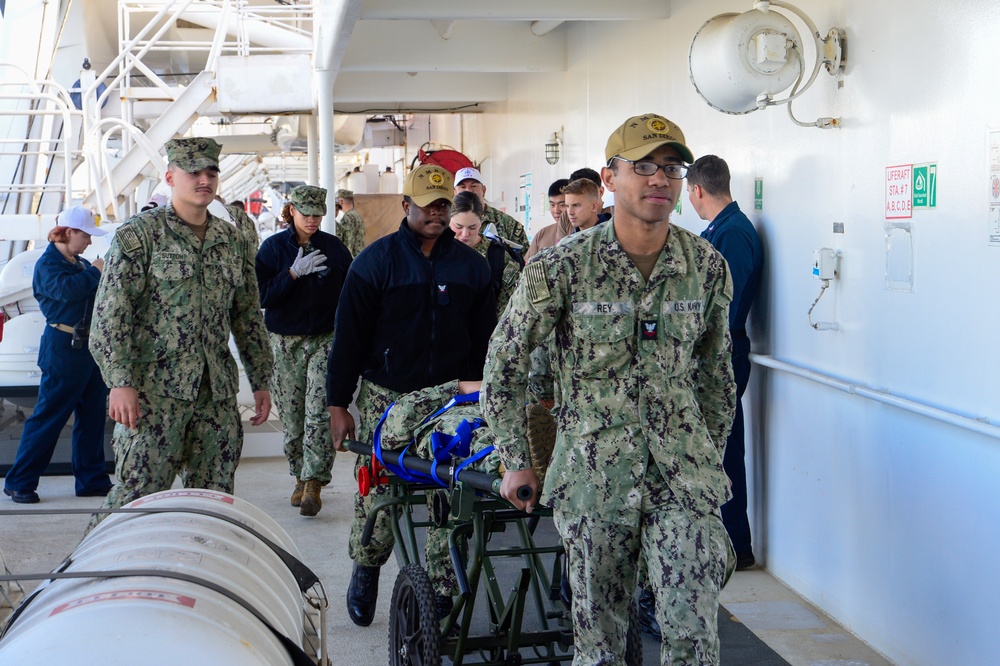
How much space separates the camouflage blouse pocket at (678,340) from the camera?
2.89m

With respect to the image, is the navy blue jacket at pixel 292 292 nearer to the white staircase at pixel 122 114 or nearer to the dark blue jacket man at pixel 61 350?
the dark blue jacket man at pixel 61 350

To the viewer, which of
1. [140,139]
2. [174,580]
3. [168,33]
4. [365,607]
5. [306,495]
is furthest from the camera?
[168,33]

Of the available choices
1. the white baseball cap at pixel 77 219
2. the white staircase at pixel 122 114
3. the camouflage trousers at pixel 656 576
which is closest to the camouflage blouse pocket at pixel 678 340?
the camouflage trousers at pixel 656 576

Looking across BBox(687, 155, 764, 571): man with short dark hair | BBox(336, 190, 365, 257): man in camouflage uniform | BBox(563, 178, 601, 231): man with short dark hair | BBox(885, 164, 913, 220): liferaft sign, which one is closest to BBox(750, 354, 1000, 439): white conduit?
BBox(687, 155, 764, 571): man with short dark hair

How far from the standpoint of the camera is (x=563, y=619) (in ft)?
12.0

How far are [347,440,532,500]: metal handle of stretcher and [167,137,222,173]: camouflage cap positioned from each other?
130 centimetres

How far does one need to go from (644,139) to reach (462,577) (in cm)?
148

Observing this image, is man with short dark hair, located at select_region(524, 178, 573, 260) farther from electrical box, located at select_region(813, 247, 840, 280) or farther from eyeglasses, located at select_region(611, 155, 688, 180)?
eyeglasses, located at select_region(611, 155, 688, 180)

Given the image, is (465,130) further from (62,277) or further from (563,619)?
(563,619)

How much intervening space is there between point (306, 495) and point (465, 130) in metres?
10.1

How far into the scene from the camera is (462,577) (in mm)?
3377

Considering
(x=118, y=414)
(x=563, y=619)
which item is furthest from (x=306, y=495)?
(x=563, y=619)

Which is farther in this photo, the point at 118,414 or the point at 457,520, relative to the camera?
the point at 118,414

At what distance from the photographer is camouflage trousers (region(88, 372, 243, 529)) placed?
168 inches
